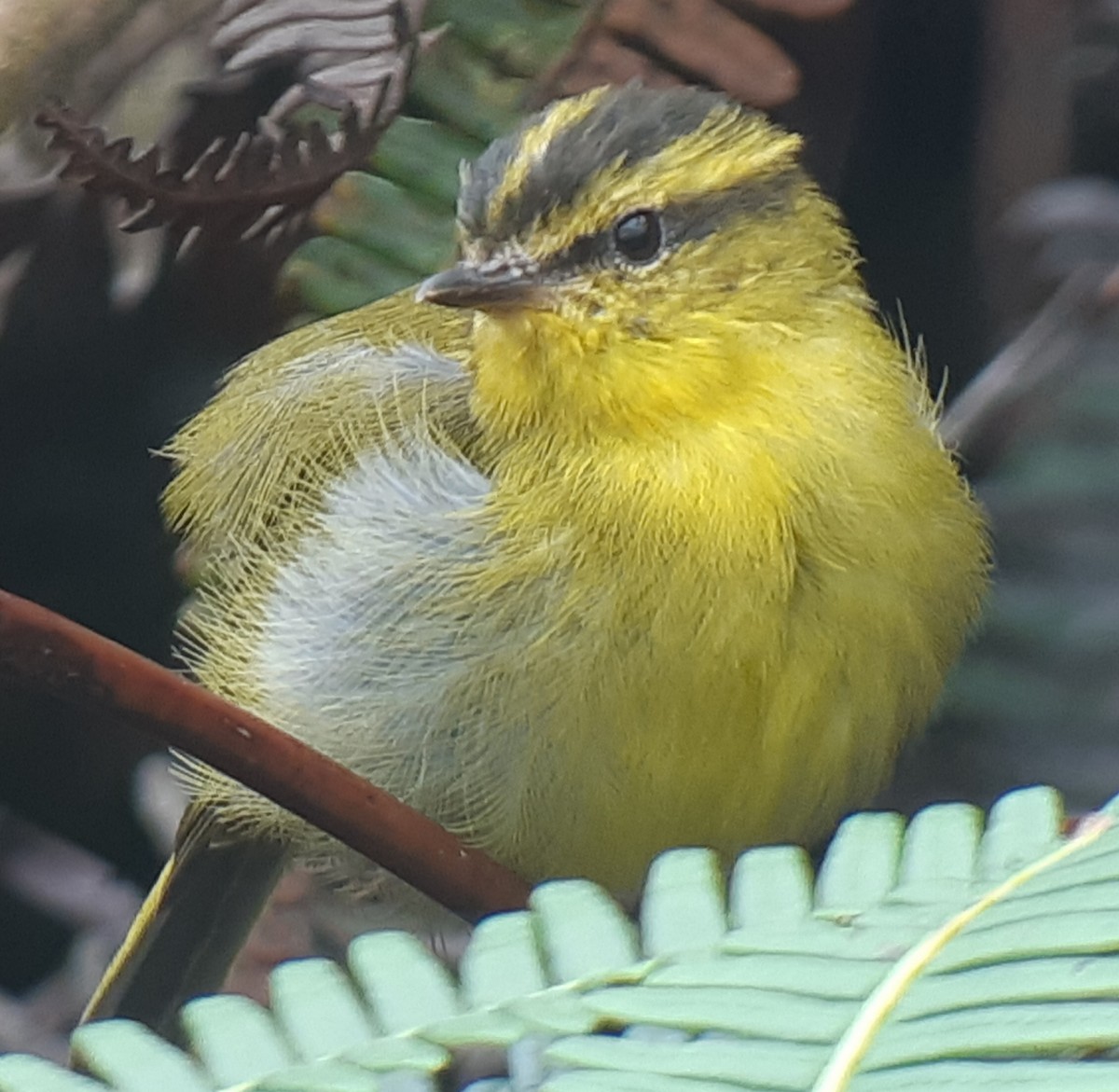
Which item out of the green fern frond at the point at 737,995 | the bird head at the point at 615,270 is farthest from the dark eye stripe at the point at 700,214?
the green fern frond at the point at 737,995

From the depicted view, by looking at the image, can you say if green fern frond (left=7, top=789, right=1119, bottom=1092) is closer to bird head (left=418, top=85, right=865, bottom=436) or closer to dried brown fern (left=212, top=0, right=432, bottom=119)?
bird head (left=418, top=85, right=865, bottom=436)

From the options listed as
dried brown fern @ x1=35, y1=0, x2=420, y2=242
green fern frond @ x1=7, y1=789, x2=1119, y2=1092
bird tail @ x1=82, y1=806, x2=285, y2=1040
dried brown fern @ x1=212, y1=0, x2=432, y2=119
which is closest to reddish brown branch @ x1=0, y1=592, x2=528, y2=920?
green fern frond @ x1=7, y1=789, x2=1119, y2=1092

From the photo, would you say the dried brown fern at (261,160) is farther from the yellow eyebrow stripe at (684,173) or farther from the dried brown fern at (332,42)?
the yellow eyebrow stripe at (684,173)

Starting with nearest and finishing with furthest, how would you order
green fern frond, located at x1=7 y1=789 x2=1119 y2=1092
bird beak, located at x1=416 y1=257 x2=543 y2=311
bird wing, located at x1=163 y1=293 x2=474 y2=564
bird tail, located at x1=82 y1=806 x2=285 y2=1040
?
green fern frond, located at x1=7 y1=789 x2=1119 y2=1092
bird beak, located at x1=416 y1=257 x2=543 y2=311
bird wing, located at x1=163 y1=293 x2=474 y2=564
bird tail, located at x1=82 y1=806 x2=285 y2=1040

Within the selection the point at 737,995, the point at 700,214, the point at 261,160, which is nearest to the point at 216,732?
the point at 737,995

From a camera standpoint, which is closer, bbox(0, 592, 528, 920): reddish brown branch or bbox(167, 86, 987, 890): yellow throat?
bbox(0, 592, 528, 920): reddish brown branch

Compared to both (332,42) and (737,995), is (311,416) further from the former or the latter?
(737,995)
